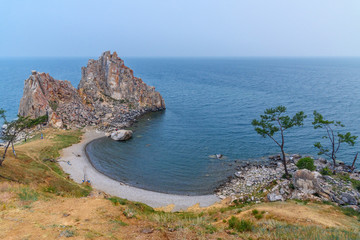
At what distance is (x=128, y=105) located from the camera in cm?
9156

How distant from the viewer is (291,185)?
3469 cm

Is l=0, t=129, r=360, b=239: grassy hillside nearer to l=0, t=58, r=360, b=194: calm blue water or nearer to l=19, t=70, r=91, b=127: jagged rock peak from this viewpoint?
l=0, t=58, r=360, b=194: calm blue water

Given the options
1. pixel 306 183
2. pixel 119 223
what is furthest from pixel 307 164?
pixel 119 223

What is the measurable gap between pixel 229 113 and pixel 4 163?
73.3 m

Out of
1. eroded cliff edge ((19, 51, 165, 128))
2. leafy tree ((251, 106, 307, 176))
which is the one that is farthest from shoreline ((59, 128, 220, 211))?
eroded cliff edge ((19, 51, 165, 128))

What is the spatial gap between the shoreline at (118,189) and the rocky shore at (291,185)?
5.70m

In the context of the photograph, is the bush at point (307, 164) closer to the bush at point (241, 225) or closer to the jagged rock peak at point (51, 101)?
the bush at point (241, 225)

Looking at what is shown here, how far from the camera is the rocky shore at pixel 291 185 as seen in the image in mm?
31891

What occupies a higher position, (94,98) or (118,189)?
(94,98)

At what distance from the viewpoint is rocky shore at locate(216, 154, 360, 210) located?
105 ft

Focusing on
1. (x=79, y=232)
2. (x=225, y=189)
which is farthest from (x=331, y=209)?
(x=79, y=232)

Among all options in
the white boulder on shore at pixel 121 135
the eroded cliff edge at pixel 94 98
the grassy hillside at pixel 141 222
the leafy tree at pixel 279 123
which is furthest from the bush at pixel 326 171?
the eroded cliff edge at pixel 94 98

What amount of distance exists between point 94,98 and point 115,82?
38.7 ft

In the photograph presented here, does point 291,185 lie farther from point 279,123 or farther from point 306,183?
point 279,123
